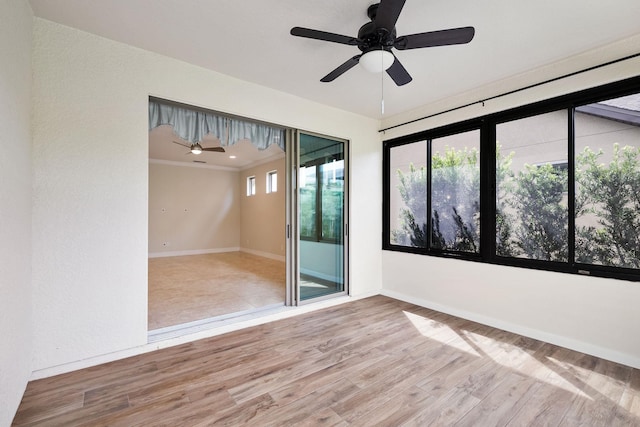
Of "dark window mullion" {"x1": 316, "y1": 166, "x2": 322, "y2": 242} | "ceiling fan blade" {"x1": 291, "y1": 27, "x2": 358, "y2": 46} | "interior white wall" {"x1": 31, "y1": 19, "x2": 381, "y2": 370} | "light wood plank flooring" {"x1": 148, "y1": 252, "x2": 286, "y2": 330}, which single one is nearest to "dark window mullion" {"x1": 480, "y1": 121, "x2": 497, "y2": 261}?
"dark window mullion" {"x1": 316, "y1": 166, "x2": 322, "y2": 242}

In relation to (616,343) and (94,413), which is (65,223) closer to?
(94,413)

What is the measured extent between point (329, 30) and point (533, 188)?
101 inches

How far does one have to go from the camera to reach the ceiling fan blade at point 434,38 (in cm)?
173

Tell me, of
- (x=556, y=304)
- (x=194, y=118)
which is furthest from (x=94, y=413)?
(x=556, y=304)

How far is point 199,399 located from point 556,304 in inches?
128

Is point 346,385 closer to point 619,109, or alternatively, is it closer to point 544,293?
point 544,293

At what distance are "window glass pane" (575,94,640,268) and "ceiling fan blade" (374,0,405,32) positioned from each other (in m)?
2.23

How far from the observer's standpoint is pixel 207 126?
10.1 feet

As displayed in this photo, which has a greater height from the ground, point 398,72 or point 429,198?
point 398,72

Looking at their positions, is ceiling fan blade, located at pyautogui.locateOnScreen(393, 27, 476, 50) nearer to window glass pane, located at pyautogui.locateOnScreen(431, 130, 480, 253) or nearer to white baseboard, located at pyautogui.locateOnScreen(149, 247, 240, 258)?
window glass pane, located at pyautogui.locateOnScreen(431, 130, 480, 253)

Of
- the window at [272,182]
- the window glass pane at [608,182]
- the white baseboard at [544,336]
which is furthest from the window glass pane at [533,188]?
the window at [272,182]

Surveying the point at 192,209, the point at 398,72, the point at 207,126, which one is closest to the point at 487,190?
the point at 398,72

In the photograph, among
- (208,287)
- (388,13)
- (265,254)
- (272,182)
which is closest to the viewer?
(388,13)

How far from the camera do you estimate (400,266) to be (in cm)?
413
